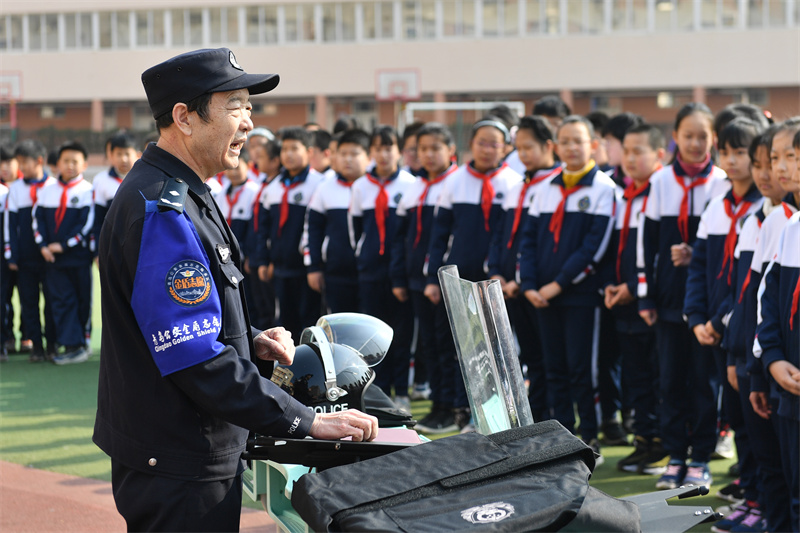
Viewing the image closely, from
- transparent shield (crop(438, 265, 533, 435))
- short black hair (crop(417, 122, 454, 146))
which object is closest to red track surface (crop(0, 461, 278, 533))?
transparent shield (crop(438, 265, 533, 435))

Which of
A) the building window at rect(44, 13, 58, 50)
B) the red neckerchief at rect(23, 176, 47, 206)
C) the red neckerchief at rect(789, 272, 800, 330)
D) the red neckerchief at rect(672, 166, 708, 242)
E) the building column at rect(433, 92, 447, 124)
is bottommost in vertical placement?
the red neckerchief at rect(789, 272, 800, 330)

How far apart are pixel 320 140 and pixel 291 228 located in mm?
1335

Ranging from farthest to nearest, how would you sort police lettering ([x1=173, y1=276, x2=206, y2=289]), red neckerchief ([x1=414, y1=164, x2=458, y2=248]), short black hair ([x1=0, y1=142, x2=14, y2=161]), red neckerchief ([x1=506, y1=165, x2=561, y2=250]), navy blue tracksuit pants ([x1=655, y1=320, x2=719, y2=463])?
short black hair ([x1=0, y1=142, x2=14, y2=161])
red neckerchief ([x1=414, y1=164, x2=458, y2=248])
red neckerchief ([x1=506, y1=165, x2=561, y2=250])
navy blue tracksuit pants ([x1=655, y1=320, x2=719, y2=463])
police lettering ([x1=173, y1=276, x2=206, y2=289])

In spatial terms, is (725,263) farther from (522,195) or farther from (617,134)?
(617,134)

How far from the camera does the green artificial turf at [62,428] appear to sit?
5.59 metres

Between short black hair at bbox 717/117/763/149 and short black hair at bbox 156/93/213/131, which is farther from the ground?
short black hair at bbox 717/117/763/149

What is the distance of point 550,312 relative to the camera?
6.00m

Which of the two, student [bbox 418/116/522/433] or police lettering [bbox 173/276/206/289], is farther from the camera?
student [bbox 418/116/522/433]

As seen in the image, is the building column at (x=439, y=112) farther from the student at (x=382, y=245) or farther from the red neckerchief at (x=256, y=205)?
the student at (x=382, y=245)

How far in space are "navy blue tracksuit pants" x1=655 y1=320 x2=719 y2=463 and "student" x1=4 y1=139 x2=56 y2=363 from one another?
272 inches

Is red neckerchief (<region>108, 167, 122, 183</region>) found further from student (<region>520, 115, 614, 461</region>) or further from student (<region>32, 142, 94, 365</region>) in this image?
student (<region>520, 115, 614, 461</region>)

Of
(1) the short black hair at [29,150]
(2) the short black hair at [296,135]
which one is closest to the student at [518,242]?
(2) the short black hair at [296,135]

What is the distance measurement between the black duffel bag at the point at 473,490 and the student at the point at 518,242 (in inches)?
162

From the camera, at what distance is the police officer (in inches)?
93.3
